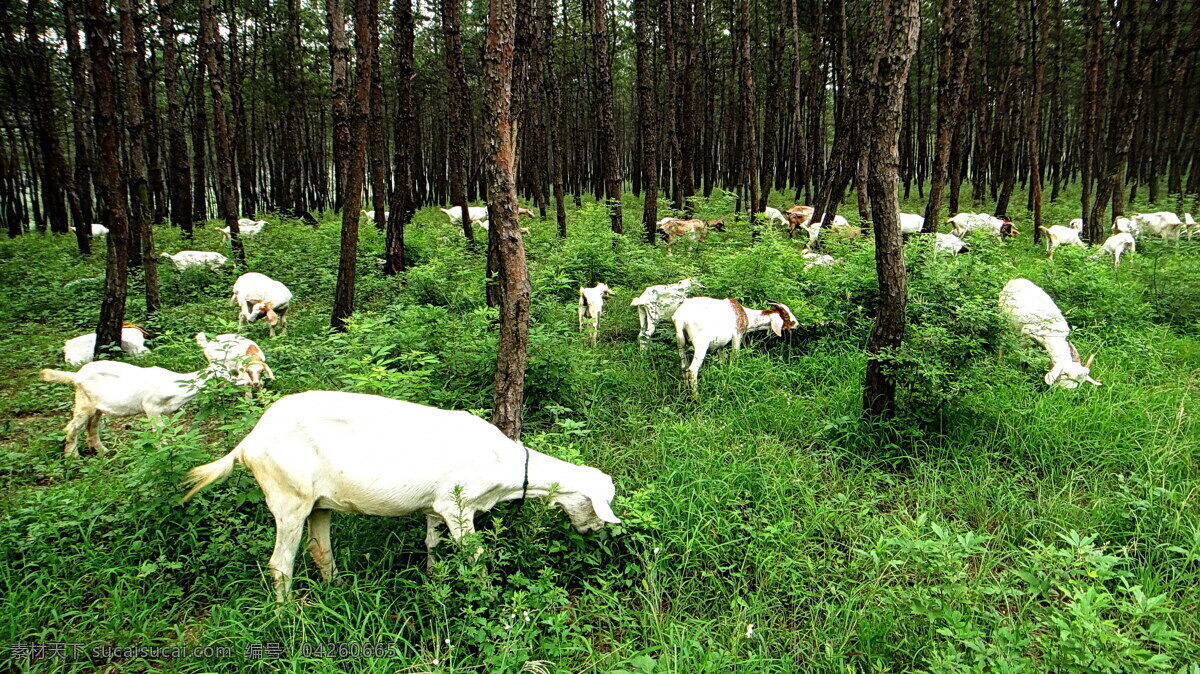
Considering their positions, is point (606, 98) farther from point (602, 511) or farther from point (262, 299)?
point (602, 511)

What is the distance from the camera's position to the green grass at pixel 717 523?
10.2 feet

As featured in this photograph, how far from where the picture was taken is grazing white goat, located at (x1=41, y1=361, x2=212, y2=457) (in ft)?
17.4

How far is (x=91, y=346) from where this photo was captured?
756cm

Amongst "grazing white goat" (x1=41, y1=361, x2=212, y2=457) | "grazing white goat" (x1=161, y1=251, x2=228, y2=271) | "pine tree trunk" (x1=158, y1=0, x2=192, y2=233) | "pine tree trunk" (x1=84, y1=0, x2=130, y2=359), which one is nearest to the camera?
"grazing white goat" (x1=41, y1=361, x2=212, y2=457)

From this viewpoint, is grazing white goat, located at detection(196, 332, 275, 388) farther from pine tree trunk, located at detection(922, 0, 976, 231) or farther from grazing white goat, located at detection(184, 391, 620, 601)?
pine tree trunk, located at detection(922, 0, 976, 231)

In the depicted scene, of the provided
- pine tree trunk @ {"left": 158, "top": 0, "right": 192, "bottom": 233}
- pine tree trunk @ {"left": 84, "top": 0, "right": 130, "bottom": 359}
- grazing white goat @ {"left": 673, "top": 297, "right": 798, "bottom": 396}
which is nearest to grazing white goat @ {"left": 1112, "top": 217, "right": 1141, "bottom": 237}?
grazing white goat @ {"left": 673, "top": 297, "right": 798, "bottom": 396}

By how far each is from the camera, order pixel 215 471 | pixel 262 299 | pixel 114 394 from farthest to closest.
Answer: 1. pixel 262 299
2. pixel 114 394
3. pixel 215 471

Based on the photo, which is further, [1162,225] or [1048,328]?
[1162,225]

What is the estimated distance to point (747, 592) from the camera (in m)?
3.61

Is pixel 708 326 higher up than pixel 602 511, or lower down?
higher up

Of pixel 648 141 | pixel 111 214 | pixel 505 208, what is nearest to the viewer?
pixel 505 208

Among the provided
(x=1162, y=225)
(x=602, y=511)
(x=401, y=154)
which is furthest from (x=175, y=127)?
(x=1162, y=225)

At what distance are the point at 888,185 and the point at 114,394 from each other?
711 cm

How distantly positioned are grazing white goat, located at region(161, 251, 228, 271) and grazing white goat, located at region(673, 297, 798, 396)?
1052cm
